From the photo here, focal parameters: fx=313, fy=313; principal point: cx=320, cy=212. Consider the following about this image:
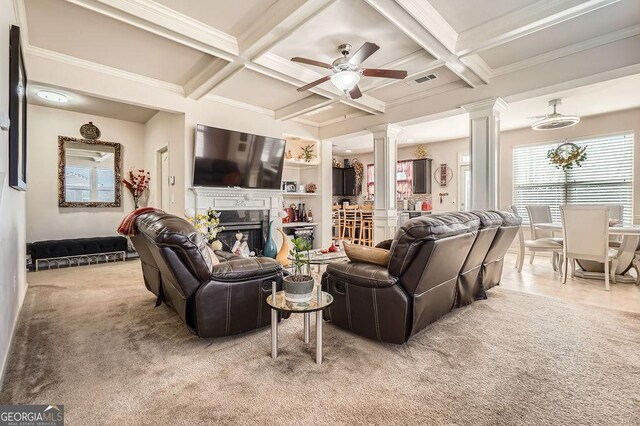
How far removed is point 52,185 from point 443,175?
8.09 m

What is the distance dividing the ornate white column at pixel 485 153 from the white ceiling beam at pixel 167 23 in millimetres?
3156

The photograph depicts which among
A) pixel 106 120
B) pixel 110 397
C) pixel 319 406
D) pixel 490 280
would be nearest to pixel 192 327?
pixel 110 397

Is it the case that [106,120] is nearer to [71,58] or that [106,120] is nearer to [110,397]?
[71,58]

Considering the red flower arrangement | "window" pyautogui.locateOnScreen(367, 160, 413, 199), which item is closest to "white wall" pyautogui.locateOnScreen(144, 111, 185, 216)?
the red flower arrangement

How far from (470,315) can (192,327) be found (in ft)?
7.68

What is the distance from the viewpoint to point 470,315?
9.23ft

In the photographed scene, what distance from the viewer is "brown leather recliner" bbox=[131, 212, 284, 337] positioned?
2.06 m

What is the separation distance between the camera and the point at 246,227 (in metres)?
5.38

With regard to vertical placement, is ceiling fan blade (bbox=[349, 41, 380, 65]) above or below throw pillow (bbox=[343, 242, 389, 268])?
above

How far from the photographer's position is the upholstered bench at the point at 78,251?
4.80 meters

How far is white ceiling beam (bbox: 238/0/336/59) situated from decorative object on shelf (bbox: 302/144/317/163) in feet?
10.3

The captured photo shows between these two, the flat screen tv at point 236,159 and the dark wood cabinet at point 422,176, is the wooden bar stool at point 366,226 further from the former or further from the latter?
the flat screen tv at point 236,159

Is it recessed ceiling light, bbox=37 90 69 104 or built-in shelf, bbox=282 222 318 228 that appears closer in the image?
recessed ceiling light, bbox=37 90 69 104

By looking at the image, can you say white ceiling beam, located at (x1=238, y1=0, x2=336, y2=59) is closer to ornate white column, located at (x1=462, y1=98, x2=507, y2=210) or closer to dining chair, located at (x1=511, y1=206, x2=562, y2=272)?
ornate white column, located at (x1=462, y1=98, x2=507, y2=210)
